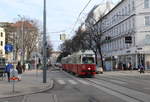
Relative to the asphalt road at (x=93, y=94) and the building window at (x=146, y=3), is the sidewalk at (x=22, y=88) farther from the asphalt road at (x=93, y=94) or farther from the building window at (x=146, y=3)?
the building window at (x=146, y=3)

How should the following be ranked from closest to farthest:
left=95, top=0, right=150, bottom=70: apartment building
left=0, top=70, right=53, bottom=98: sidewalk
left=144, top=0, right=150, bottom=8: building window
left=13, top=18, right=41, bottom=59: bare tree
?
left=0, top=70, right=53, bottom=98: sidewalk, left=95, top=0, right=150, bottom=70: apartment building, left=144, top=0, right=150, bottom=8: building window, left=13, top=18, right=41, bottom=59: bare tree

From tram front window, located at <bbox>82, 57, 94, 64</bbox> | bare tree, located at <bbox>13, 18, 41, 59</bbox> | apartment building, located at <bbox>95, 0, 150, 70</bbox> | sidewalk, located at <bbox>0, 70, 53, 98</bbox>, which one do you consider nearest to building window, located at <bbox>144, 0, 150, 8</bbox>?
apartment building, located at <bbox>95, 0, 150, 70</bbox>

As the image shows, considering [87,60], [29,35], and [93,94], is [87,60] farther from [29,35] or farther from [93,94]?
[29,35]

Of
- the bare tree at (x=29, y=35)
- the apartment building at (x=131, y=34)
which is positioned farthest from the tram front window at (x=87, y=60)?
the bare tree at (x=29, y=35)

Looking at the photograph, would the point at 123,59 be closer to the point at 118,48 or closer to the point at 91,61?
the point at 118,48

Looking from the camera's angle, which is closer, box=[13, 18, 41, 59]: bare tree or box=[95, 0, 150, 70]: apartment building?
box=[95, 0, 150, 70]: apartment building

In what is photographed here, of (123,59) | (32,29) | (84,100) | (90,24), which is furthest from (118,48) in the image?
(84,100)

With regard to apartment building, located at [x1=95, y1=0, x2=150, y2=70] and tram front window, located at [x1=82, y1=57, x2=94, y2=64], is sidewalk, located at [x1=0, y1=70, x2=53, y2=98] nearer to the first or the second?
tram front window, located at [x1=82, y1=57, x2=94, y2=64]

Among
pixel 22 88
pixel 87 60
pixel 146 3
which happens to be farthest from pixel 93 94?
pixel 146 3

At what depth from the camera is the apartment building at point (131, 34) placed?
56.6 metres

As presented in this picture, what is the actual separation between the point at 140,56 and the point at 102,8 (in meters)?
40.5

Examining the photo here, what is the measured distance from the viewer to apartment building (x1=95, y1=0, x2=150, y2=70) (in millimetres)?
56562

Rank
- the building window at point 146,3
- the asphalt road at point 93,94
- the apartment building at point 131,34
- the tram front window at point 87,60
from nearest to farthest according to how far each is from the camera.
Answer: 1. the asphalt road at point 93,94
2. the tram front window at point 87,60
3. the apartment building at point 131,34
4. the building window at point 146,3

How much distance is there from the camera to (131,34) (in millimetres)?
58469
